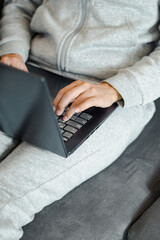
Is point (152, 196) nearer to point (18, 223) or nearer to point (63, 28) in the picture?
point (18, 223)

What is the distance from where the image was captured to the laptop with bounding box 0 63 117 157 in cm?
48

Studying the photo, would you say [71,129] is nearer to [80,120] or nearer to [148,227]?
[80,120]

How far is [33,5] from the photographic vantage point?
110cm

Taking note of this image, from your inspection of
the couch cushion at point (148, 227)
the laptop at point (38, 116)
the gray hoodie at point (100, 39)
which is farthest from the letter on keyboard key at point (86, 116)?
the couch cushion at point (148, 227)

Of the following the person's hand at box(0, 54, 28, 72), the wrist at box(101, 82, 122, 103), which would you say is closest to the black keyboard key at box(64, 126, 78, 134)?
the wrist at box(101, 82, 122, 103)

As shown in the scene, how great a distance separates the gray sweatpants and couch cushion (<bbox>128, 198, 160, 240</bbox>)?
162mm

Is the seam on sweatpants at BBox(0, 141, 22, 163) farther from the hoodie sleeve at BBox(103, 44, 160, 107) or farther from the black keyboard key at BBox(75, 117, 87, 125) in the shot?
the hoodie sleeve at BBox(103, 44, 160, 107)

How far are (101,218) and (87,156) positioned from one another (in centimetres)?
15

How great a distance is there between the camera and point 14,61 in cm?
89

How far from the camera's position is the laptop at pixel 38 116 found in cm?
48

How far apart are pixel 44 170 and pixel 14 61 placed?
37cm

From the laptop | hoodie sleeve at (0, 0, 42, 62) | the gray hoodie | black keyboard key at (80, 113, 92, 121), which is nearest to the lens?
the laptop

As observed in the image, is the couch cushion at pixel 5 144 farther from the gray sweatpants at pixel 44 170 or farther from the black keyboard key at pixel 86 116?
the black keyboard key at pixel 86 116

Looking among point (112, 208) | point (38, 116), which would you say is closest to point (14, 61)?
point (38, 116)
